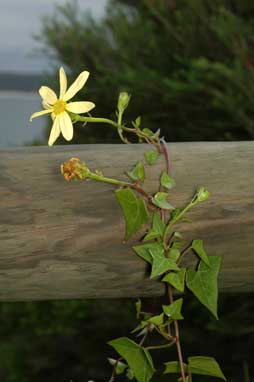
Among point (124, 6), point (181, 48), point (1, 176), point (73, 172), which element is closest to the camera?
point (73, 172)

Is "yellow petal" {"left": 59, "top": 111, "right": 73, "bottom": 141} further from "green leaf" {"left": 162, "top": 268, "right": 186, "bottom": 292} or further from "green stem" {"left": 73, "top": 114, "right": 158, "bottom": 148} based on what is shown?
"green leaf" {"left": 162, "top": 268, "right": 186, "bottom": 292}

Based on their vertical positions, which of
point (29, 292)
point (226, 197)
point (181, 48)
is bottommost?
point (29, 292)

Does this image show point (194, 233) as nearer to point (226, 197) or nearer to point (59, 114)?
point (226, 197)

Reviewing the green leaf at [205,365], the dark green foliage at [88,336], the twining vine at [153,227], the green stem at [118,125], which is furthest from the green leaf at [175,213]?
the dark green foliage at [88,336]

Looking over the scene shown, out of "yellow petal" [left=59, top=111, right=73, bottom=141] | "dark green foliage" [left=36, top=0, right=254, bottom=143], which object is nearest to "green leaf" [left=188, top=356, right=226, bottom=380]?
"yellow petal" [left=59, top=111, right=73, bottom=141]

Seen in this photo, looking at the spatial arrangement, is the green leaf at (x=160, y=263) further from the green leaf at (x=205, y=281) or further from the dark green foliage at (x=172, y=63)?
the dark green foliage at (x=172, y=63)

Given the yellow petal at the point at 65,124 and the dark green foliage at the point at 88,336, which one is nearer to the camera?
the yellow petal at the point at 65,124

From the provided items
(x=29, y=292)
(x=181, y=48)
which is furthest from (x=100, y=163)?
(x=181, y=48)
